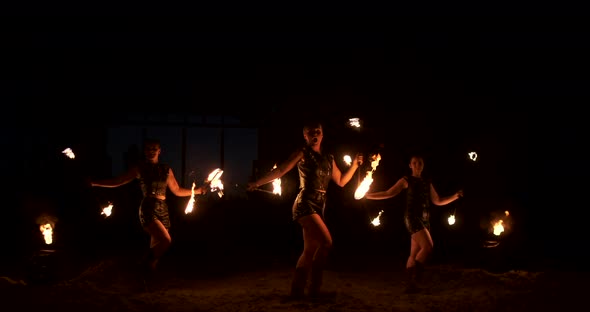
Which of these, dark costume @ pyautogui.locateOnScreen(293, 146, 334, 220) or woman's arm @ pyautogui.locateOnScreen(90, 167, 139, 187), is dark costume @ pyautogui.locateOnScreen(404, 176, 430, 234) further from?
woman's arm @ pyautogui.locateOnScreen(90, 167, 139, 187)

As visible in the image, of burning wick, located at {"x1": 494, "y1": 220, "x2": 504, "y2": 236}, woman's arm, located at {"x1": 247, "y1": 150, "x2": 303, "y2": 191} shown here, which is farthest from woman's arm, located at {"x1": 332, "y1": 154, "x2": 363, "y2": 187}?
burning wick, located at {"x1": 494, "y1": 220, "x2": 504, "y2": 236}

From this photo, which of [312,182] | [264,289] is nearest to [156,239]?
[264,289]

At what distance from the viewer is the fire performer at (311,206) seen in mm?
6434

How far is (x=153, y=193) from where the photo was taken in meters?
7.41

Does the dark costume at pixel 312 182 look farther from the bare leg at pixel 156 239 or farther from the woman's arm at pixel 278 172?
the bare leg at pixel 156 239

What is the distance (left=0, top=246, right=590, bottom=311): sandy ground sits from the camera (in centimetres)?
620

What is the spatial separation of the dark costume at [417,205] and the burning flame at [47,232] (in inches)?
227

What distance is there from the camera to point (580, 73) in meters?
13.6

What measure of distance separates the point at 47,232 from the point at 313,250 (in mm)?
4560

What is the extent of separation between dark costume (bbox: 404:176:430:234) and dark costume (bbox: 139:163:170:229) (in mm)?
3739

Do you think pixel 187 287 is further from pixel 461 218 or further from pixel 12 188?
pixel 12 188

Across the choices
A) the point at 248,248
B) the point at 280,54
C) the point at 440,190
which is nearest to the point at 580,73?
the point at 440,190

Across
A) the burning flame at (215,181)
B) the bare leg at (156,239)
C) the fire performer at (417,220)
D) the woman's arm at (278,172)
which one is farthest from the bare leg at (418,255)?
the bare leg at (156,239)

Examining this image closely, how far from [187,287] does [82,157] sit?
10.0 meters
